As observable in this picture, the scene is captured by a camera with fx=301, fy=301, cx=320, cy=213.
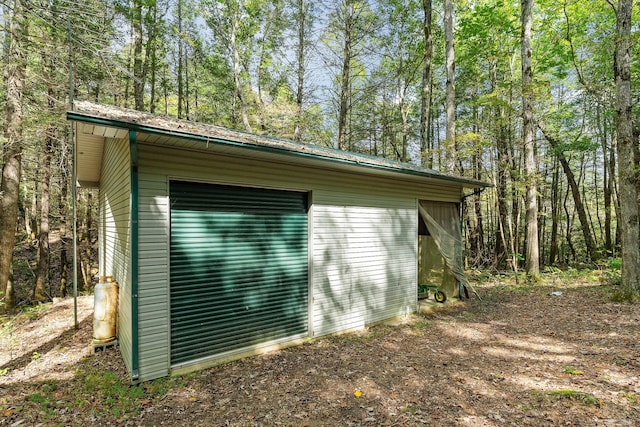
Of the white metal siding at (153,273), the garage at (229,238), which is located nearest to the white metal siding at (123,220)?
the garage at (229,238)

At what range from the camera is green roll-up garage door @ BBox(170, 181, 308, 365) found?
3730 mm

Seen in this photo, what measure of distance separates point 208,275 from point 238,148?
1.68 meters

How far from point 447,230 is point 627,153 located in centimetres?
379

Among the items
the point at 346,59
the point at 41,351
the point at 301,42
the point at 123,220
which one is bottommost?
the point at 41,351

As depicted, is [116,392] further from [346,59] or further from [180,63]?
[180,63]

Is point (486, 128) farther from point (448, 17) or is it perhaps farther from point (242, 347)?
point (242, 347)

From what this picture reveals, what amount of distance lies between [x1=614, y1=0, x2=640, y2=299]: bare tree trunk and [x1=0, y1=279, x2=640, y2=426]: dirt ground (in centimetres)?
124

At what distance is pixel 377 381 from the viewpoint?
355 cm

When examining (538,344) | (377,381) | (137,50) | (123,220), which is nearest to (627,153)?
(538,344)

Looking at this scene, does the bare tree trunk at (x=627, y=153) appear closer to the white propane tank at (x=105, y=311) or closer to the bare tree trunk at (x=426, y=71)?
the bare tree trunk at (x=426, y=71)

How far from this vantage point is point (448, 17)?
31.9ft

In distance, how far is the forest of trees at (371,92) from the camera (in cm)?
848

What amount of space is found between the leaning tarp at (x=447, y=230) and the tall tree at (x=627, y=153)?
3.16 metres

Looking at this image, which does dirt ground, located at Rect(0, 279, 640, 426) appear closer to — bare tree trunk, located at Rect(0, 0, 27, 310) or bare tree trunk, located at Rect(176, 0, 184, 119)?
bare tree trunk, located at Rect(0, 0, 27, 310)
